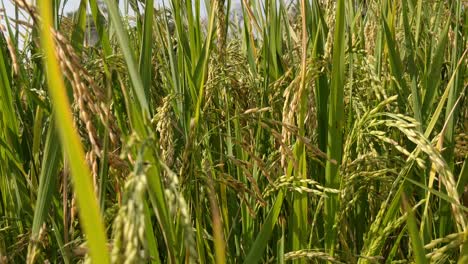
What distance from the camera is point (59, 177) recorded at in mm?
1039

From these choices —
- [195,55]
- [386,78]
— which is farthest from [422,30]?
[195,55]

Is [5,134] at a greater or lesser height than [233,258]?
greater

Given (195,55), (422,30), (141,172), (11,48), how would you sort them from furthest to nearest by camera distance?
(422,30) → (195,55) → (11,48) → (141,172)

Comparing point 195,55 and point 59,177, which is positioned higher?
point 195,55

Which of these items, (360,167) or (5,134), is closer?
(360,167)

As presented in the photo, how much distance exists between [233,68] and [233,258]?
0.46 m

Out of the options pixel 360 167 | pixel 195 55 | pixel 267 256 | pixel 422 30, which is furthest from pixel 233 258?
pixel 422 30

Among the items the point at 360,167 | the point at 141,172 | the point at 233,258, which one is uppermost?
the point at 141,172

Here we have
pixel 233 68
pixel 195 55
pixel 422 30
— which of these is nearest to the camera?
pixel 195 55

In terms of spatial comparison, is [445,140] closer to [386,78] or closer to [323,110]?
[323,110]

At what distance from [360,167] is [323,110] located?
0.18m

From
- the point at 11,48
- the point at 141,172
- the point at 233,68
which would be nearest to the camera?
the point at 141,172

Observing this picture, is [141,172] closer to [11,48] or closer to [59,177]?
[11,48]

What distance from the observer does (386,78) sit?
1399 millimetres
